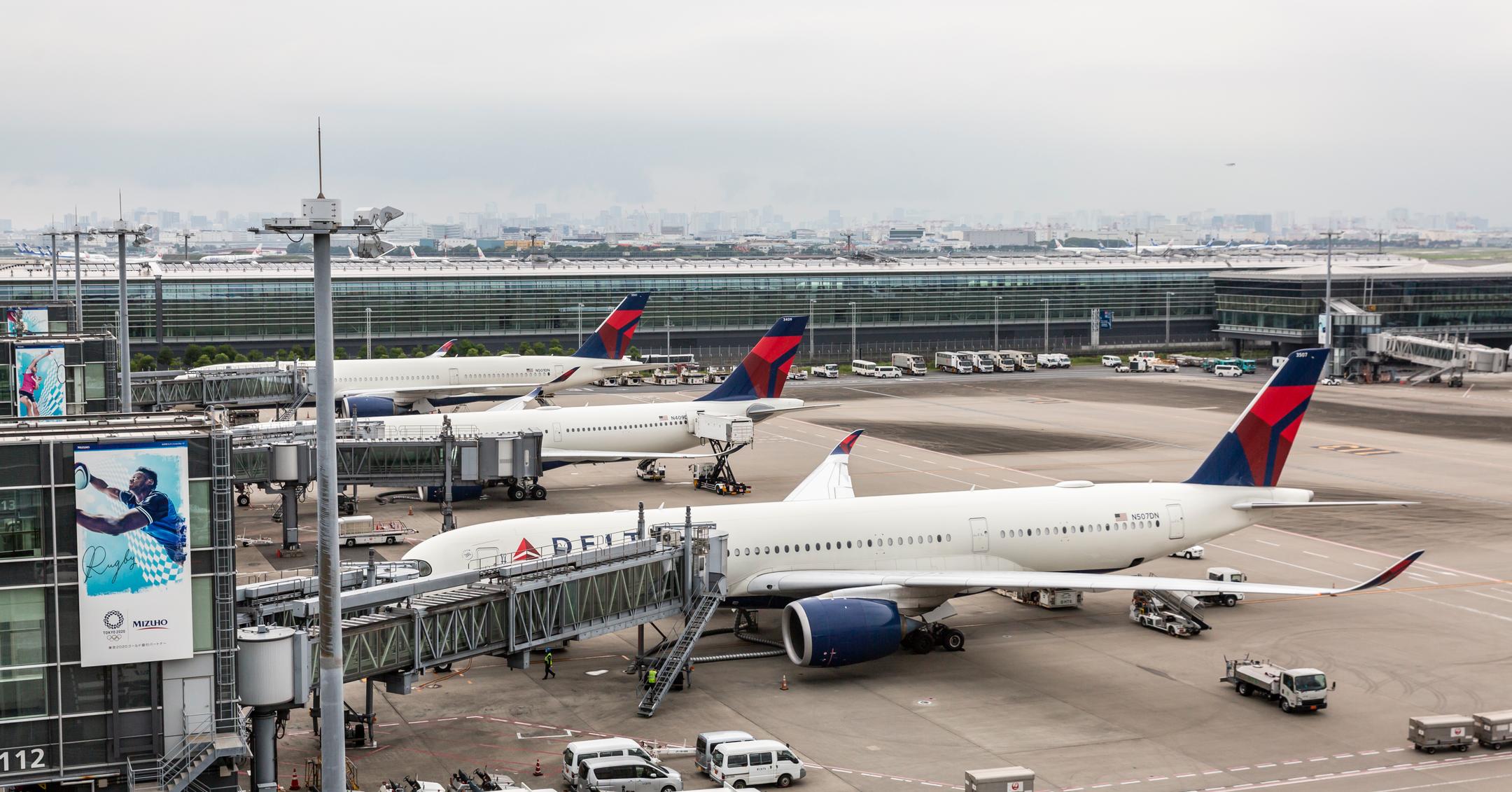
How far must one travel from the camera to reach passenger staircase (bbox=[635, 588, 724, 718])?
3875 cm

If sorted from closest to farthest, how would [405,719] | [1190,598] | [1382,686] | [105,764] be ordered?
[105,764]
[405,719]
[1382,686]
[1190,598]

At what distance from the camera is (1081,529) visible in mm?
48062

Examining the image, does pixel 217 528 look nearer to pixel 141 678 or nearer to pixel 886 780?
pixel 141 678

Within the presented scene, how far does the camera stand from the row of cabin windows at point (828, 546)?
1761 inches

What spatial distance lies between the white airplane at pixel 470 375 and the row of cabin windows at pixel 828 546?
5525 centimetres

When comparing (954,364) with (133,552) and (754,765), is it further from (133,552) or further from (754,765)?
(133,552)

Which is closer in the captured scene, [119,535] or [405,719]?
[119,535]

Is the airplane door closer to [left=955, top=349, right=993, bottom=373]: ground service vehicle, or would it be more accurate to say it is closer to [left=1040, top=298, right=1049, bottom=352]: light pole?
[left=955, top=349, right=993, bottom=373]: ground service vehicle

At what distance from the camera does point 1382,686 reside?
41.3 meters

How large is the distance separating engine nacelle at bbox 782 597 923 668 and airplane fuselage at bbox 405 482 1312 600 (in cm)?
328

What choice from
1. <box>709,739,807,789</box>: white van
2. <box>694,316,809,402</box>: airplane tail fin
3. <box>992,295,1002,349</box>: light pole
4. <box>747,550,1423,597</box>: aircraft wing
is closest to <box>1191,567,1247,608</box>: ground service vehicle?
<box>747,550,1423,597</box>: aircraft wing

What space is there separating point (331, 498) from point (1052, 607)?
34122 mm

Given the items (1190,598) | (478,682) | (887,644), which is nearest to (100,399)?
(478,682)

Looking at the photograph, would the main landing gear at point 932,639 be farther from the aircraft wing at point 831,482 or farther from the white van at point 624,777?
the white van at point 624,777
